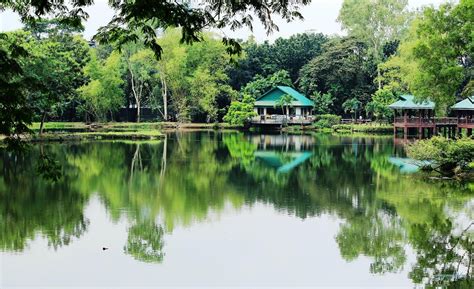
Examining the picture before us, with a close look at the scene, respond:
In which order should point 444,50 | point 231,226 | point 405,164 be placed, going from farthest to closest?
point 444,50, point 405,164, point 231,226

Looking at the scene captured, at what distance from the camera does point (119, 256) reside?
11.0m

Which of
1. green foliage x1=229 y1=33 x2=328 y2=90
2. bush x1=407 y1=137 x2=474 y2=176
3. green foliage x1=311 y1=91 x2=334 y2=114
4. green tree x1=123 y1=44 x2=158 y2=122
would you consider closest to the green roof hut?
green foliage x1=311 y1=91 x2=334 y2=114

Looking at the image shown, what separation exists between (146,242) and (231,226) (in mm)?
2138

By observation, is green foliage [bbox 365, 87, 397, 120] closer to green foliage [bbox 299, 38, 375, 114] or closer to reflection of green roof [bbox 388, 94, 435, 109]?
reflection of green roof [bbox 388, 94, 435, 109]

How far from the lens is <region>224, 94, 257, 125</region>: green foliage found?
50.8 m

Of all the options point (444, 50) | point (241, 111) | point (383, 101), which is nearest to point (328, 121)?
point (383, 101)

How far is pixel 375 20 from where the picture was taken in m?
56.1

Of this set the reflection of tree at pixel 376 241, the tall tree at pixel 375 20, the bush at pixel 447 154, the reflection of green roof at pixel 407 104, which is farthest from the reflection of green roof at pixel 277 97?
the reflection of tree at pixel 376 241

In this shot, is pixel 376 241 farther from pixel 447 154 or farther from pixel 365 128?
pixel 365 128

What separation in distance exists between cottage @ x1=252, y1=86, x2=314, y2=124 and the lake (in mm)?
27766

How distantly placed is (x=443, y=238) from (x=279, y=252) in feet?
10.4

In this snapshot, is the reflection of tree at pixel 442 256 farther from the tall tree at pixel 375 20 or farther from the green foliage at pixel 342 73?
the tall tree at pixel 375 20

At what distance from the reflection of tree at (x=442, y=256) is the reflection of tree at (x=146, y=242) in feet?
14.1

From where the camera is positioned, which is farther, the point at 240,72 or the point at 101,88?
the point at 240,72
